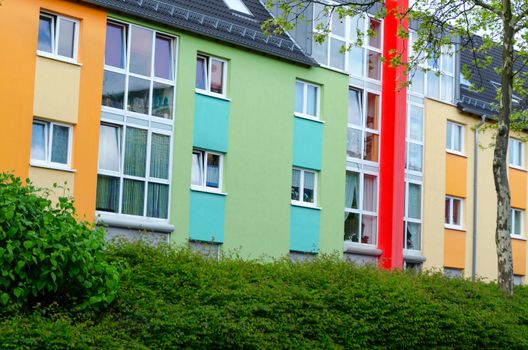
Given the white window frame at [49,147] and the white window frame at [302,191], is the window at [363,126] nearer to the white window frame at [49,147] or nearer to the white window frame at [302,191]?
the white window frame at [302,191]

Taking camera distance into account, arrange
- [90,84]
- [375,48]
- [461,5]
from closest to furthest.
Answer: [461,5]
[90,84]
[375,48]

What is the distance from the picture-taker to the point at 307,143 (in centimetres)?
2883

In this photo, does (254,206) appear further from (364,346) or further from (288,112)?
(364,346)

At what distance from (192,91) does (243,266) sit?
1229 cm

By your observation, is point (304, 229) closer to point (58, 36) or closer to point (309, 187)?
point (309, 187)

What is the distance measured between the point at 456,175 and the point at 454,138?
4.34 feet

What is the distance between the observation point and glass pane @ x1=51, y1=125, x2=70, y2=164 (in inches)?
907

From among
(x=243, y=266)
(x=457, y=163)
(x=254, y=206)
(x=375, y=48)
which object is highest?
(x=375, y=48)

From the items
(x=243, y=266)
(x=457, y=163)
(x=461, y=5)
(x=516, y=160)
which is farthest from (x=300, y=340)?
(x=516, y=160)

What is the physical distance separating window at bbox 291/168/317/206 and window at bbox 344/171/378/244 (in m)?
1.57

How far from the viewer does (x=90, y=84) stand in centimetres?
2373

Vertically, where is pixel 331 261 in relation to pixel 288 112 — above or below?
below

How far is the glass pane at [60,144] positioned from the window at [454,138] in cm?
1524

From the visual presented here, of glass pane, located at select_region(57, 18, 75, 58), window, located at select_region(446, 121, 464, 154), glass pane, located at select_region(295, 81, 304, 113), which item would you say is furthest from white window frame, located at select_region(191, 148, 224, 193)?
window, located at select_region(446, 121, 464, 154)
